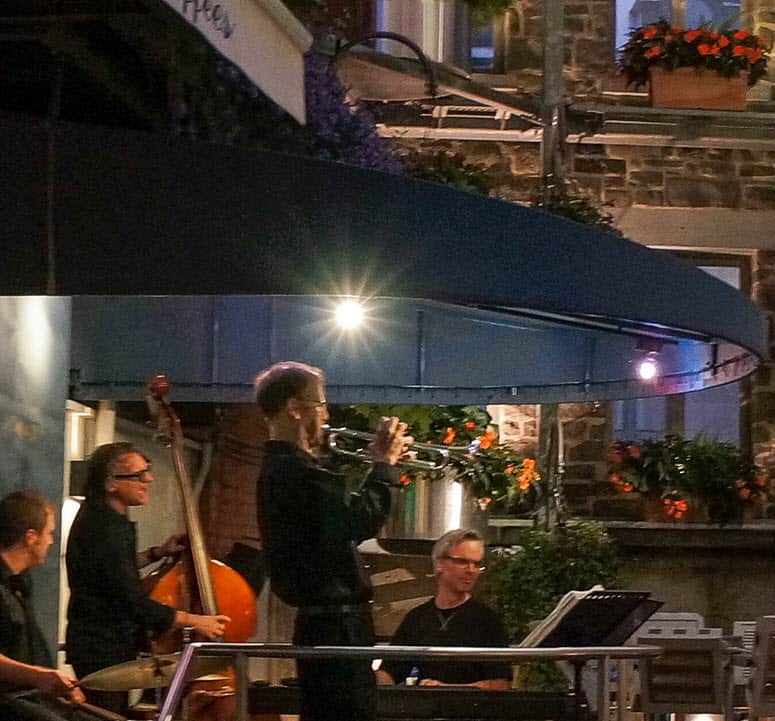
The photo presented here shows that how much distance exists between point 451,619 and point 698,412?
→ 218 inches

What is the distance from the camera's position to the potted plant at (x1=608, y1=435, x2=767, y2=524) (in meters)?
10.6

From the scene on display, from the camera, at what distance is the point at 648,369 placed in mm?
6008

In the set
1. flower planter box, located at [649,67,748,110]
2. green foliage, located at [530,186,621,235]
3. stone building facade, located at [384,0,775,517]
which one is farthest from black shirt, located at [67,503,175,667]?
flower planter box, located at [649,67,748,110]

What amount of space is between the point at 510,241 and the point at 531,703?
1.17 meters

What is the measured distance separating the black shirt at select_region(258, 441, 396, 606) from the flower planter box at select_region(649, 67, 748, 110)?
7216mm

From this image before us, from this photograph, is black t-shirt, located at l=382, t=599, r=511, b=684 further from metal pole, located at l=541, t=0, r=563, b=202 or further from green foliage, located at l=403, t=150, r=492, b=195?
metal pole, located at l=541, t=0, r=563, b=202

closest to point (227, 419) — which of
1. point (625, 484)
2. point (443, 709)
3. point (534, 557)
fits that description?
point (534, 557)

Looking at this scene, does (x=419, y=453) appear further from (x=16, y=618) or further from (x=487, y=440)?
(x=16, y=618)

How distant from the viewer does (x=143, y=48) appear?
4062 mm

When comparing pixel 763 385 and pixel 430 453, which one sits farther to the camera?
pixel 763 385

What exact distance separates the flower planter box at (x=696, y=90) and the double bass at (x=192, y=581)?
615 centimetres

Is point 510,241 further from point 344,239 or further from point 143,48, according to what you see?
point 143,48

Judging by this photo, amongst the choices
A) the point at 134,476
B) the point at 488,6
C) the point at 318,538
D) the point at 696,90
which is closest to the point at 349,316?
the point at 134,476

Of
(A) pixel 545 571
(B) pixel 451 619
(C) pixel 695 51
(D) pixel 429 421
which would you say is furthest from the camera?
(C) pixel 695 51
